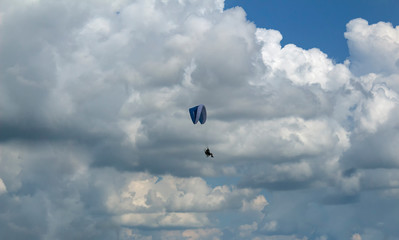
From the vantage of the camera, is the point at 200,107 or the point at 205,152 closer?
the point at 205,152

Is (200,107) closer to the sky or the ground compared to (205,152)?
closer to the sky

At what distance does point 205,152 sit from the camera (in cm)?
13600

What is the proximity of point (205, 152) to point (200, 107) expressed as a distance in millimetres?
26873

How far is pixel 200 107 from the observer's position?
15812 cm
